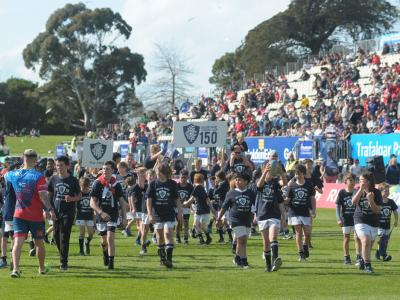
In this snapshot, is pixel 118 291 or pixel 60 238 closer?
pixel 118 291

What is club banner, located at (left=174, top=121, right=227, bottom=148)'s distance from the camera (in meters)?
31.6

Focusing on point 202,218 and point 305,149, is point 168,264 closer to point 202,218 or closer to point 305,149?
point 202,218

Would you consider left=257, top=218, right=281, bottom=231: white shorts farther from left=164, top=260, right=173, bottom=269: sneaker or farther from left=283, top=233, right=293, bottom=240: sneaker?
left=283, top=233, right=293, bottom=240: sneaker

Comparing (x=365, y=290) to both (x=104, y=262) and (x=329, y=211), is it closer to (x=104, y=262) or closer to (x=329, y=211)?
(x=104, y=262)

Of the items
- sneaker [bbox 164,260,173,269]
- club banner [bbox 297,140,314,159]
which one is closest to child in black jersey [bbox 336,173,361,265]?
sneaker [bbox 164,260,173,269]

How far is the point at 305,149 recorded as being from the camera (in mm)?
37188

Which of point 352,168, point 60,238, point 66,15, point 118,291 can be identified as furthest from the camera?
point 66,15

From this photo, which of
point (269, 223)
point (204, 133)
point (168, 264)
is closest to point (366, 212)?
point (269, 223)

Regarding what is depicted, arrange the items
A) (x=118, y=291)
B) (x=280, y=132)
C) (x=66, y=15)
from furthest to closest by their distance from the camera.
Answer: (x=66, y=15), (x=280, y=132), (x=118, y=291)

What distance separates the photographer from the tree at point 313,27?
3280 inches

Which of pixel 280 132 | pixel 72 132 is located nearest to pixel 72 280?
pixel 280 132

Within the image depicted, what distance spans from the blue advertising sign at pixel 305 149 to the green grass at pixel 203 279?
15757mm

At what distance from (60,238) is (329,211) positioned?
19.3 m

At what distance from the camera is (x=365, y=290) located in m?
14.7
